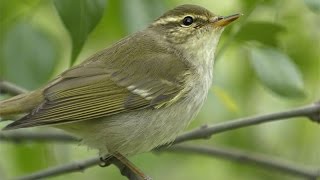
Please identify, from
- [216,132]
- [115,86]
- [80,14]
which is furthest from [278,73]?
[80,14]

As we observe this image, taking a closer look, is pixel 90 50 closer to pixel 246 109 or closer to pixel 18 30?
pixel 246 109

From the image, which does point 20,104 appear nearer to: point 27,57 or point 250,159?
point 27,57

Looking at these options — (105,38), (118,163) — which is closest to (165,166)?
(105,38)

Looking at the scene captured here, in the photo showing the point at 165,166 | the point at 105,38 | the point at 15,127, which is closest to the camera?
the point at 15,127

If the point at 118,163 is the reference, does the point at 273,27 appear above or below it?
above

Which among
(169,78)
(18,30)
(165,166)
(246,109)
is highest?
(18,30)

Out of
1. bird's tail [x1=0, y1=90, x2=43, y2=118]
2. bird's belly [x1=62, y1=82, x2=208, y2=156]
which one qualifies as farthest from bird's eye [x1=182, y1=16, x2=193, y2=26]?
bird's tail [x1=0, y1=90, x2=43, y2=118]

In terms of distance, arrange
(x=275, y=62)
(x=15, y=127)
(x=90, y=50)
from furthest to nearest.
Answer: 1. (x=90, y=50)
2. (x=275, y=62)
3. (x=15, y=127)
